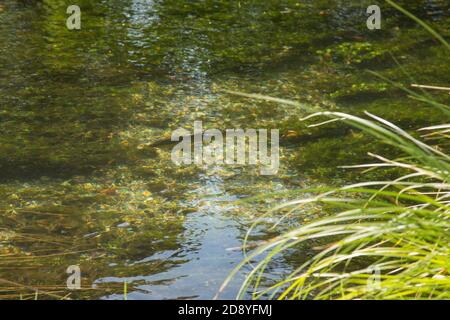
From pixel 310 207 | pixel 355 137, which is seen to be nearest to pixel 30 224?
pixel 310 207

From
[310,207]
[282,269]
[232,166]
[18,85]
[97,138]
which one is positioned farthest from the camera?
[18,85]

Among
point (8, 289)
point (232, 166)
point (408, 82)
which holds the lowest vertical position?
point (8, 289)

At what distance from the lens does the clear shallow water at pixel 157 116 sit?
3.41 m

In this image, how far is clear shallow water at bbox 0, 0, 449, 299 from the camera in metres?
3.41

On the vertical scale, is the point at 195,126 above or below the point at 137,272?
above

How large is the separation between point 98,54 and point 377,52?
2.30 metres

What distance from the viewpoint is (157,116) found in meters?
4.95

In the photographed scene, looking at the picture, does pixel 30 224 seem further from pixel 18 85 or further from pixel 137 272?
pixel 18 85

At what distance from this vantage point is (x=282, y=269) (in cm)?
330

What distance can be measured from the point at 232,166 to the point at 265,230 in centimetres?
81

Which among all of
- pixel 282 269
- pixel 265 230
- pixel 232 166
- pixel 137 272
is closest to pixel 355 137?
pixel 232 166

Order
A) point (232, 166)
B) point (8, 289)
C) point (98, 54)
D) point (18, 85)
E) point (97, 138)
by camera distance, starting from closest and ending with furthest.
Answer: point (8, 289) < point (232, 166) < point (97, 138) < point (18, 85) < point (98, 54)

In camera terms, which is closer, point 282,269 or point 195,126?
point 282,269
